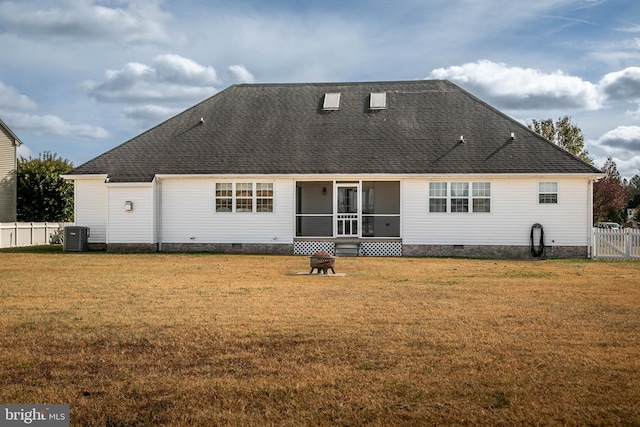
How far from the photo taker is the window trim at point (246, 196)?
28406 mm

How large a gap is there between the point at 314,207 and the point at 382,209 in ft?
10.1

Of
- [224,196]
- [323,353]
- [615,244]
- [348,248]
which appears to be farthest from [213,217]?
[323,353]

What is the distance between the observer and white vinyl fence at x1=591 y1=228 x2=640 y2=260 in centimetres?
2647

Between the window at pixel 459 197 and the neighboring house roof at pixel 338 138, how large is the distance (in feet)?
2.15

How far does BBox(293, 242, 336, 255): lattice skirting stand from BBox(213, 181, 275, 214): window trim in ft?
6.24

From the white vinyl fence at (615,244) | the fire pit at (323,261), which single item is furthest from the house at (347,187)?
the fire pit at (323,261)

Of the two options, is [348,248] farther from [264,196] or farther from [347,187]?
[264,196]

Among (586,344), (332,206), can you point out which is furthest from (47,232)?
(586,344)

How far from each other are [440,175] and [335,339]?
1860 centimetres

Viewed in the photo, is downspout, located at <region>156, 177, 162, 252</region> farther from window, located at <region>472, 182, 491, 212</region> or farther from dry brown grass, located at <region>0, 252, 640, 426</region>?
window, located at <region>472, 182, 491, 212</region>

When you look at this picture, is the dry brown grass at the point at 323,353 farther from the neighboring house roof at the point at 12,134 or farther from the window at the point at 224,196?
the neighboring house roof at the point at 12,134

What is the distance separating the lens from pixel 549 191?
89.2 ft

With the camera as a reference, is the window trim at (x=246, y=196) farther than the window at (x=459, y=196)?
Yes
